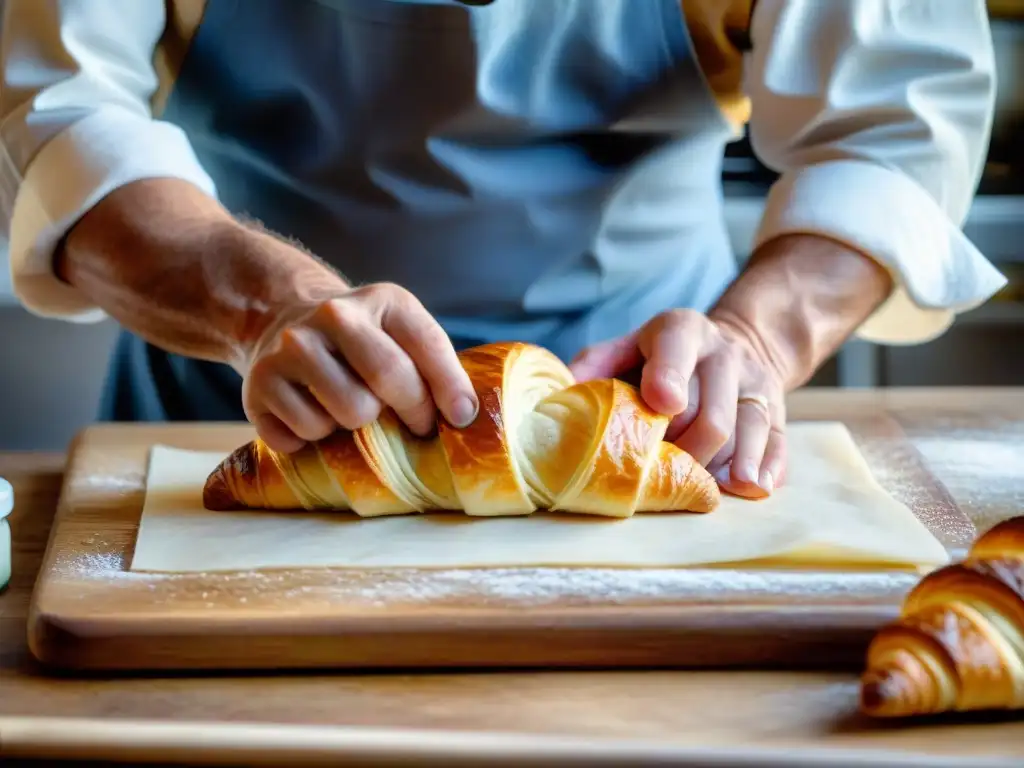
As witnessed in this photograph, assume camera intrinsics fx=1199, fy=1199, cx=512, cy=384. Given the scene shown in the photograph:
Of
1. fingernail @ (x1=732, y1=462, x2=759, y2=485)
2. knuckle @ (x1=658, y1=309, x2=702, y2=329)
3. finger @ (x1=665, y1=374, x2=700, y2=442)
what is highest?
knuckle @ (x1=658, y1=309, x2=702, y2=329)

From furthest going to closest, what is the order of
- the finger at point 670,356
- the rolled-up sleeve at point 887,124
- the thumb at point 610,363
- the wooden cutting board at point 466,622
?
the rolled-up sleeve at point 887,124, the thumb at point 610,363, the finger at point 670,356, the wooden cutting board at point 466,622

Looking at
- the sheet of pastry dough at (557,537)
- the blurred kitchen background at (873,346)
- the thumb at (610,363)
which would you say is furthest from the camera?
the blurred kitchen background at (873,346)

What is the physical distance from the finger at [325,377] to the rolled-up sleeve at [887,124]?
1.76 feet

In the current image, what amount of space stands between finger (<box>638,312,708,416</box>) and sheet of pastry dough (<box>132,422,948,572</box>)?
0.10 meters

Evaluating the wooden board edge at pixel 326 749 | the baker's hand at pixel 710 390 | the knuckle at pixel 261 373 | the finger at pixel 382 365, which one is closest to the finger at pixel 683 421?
the baker's hand at pixel 710 390

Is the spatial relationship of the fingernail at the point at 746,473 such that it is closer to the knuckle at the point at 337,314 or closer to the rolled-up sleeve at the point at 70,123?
the knuckle at the point at 337,314

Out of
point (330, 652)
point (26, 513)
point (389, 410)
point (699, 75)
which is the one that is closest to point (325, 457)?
point (389, 410)

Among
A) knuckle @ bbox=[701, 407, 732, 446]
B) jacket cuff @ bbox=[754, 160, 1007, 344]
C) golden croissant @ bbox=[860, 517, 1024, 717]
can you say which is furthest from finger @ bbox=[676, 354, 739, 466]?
golden croissant @ bbox=[860, 517, 1024, 717]

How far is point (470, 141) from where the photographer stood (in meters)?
1.32

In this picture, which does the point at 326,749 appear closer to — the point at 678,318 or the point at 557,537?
the point at 557,537

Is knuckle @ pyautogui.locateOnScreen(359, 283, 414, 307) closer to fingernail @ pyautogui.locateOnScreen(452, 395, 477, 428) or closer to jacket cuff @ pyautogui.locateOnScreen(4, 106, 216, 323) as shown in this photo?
fingernail @ pyautogui.locateOnScreen(452, 395, 477, 428)

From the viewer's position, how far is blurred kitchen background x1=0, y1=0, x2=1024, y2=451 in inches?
86.8

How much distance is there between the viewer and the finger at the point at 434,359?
3.20 feet

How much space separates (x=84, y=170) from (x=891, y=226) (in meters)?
0.81
